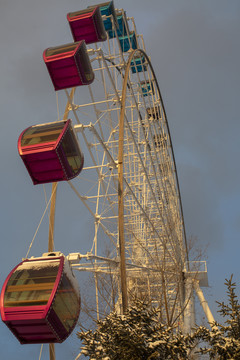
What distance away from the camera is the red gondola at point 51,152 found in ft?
35.4

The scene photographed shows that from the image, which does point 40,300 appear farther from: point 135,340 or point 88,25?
point 88,25

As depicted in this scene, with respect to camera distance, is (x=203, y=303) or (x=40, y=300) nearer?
(x=40, y=300)

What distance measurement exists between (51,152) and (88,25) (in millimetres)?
6740

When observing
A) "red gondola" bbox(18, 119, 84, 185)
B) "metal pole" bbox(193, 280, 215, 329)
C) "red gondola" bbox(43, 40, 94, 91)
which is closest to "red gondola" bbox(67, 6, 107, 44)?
"red gondola" bbox(43, 40, 94, 91)

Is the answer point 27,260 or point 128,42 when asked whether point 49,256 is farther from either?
point 128,42

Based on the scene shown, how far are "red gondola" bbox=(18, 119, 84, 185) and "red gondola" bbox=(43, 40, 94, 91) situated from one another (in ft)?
6.36

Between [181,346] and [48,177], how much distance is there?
591cm

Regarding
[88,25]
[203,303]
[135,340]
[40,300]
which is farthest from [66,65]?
[203,303]

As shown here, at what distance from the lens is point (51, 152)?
1070 cm

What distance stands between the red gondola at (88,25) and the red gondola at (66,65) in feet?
8.35

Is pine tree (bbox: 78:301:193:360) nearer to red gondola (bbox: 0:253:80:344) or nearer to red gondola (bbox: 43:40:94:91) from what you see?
red gondola (bbox: 0:253:80:344)

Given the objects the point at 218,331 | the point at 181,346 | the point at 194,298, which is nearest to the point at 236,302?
the point at 218,331

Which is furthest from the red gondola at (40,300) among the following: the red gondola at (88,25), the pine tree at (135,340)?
the red gondola at (88,25)

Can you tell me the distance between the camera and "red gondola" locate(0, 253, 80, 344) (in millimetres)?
8932
